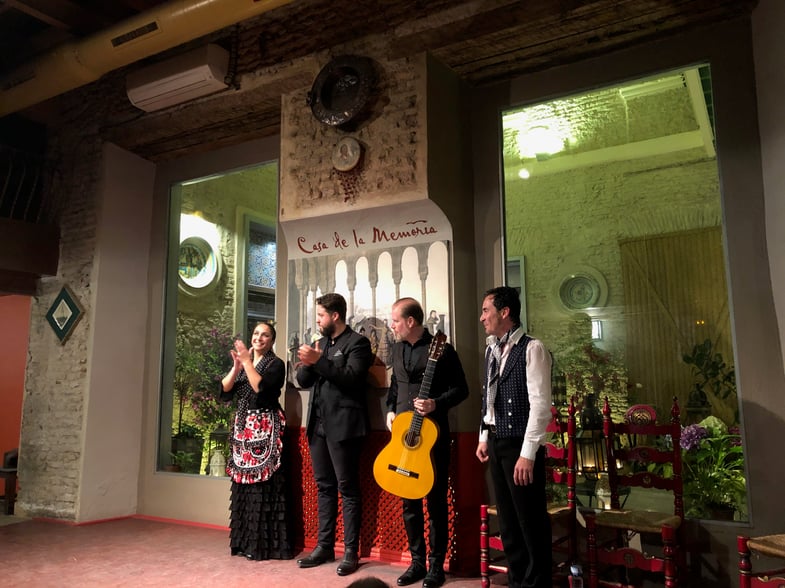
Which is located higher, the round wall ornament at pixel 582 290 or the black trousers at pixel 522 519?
the round wall ornament at pixel 582 290

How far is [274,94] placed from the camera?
4.91 metres

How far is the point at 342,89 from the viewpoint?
4.47 meters

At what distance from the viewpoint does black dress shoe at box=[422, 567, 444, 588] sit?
11.7ft

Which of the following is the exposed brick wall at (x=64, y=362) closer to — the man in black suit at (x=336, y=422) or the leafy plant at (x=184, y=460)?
the leafy plant at (x=184, y=460)

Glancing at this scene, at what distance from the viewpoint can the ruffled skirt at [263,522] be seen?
4.21m

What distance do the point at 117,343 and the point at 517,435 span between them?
A: 4188 mm

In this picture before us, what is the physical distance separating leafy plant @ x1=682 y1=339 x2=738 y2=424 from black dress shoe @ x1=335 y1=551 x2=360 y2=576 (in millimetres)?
2361

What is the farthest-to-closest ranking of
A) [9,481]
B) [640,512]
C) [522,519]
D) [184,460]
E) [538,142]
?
[9,481] → [184,460] → [538,142] → [640,512] → [522,519]

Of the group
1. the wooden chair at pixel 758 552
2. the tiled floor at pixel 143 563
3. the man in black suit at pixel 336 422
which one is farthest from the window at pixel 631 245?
the tiled floor at pixel 143 563

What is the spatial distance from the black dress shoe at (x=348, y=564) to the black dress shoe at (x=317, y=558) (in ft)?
0.47

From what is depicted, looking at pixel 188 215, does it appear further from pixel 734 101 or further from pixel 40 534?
pixel 734 101

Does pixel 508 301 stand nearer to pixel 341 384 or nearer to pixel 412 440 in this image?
pixel 412 440

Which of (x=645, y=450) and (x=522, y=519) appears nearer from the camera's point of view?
(x=522, y=519)

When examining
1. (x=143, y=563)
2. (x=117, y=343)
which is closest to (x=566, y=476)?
(x=143, y=563)
